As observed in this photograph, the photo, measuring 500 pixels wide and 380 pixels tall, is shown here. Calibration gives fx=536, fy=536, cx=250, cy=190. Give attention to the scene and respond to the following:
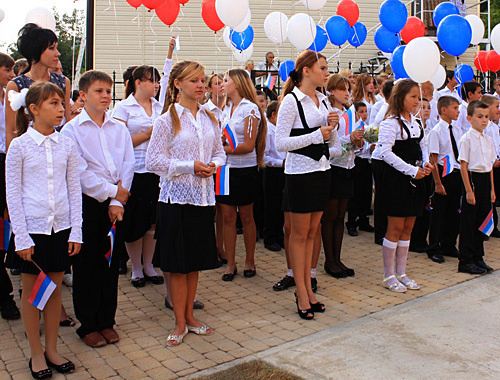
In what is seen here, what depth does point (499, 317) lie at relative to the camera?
4.80 metres

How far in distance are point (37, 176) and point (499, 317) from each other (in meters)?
4.05

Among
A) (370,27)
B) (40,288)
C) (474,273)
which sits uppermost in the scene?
(370,27)

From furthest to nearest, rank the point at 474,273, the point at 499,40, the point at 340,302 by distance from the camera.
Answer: the point at 499,40
the point at 474,273
the point at 340,302

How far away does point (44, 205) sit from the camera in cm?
363

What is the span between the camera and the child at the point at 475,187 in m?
6.21

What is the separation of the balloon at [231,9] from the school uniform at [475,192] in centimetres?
318

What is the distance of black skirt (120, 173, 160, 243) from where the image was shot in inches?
211

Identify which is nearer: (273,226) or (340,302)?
(340,302)

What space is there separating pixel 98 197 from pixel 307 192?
1802 mm

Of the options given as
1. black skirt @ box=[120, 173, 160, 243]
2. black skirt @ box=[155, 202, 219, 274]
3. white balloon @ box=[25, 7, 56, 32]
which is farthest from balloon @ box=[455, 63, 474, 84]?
black skirt @ box=[155, 202, 219, 274]

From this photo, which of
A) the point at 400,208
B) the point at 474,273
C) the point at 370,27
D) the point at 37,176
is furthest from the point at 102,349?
the point at 370,27

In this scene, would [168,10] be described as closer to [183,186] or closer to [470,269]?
[183,186]

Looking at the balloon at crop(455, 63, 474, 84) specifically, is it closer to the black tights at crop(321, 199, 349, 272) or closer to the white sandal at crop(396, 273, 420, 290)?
the black tights at crop(321, 199, 349, 272)

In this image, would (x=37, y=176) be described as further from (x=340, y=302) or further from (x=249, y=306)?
(x=340, y=302)
